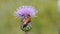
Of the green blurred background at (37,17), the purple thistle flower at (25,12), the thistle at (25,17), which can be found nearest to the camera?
the thistle at (25,17)

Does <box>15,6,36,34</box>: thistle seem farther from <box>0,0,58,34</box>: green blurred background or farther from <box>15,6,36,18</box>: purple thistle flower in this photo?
<box>0,0,58,34</box>: green blurred background

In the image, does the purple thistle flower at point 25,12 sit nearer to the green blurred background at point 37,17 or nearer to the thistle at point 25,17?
the thistle at point 25,17

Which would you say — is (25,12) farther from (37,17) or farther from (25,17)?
(37,17)

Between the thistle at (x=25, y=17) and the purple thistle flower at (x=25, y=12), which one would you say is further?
the purple thistle flower at (x=25, y=12)

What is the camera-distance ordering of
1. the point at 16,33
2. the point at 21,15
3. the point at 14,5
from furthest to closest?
the point at 14,5 < the point at 16,33 < the point at 21,15

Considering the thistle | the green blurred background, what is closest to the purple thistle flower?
the thistle

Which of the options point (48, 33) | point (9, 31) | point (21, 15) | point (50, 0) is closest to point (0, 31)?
point (9, 31)

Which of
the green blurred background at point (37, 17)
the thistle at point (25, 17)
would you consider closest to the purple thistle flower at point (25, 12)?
the thistle at point (25, 17)

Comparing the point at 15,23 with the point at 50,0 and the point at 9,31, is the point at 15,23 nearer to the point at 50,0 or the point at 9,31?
the point at 9,31

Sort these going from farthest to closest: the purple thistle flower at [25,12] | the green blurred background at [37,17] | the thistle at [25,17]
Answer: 1. the green blurred background at [37,17]
2. the purple thistle flower at [25,12]
3. the thistle at [25,17]
